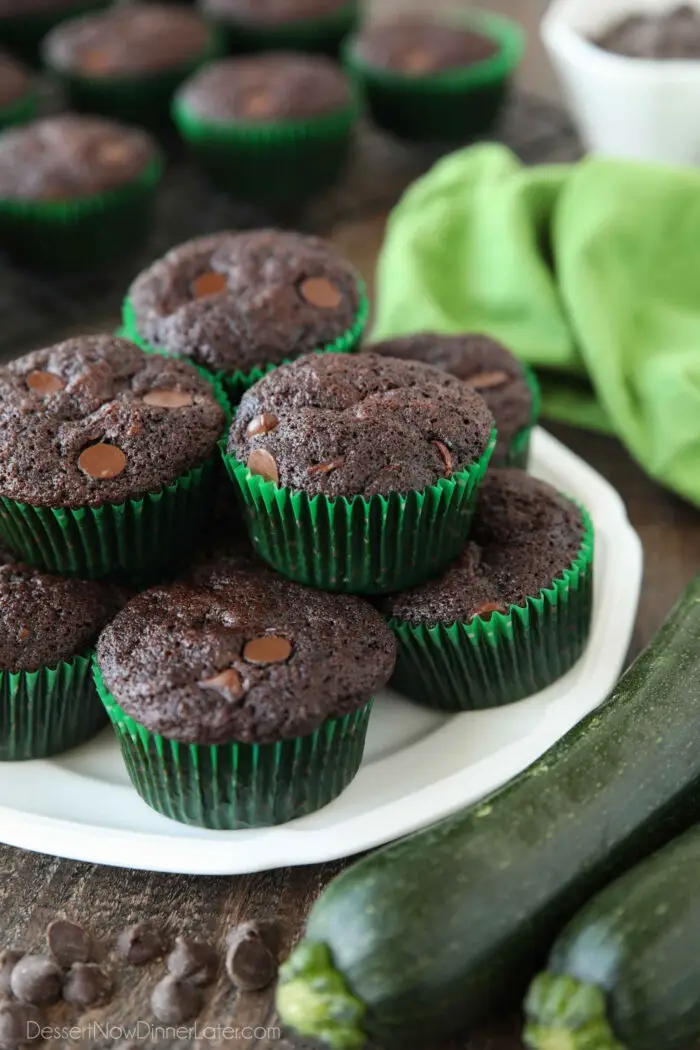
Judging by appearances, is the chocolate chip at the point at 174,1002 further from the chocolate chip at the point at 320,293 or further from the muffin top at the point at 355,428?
the chocolate chip at the point at 320,293

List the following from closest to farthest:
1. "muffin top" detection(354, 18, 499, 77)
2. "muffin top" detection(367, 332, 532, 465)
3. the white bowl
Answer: "muffin top" detection(367, 332, 532, 465)
the white bowl
"muffin top" detection(354, 18, 499, 77)

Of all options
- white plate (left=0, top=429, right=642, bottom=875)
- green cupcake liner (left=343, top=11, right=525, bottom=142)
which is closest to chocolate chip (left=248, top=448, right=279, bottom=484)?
white plate (left=0, top=429, right=642, bottom=875)

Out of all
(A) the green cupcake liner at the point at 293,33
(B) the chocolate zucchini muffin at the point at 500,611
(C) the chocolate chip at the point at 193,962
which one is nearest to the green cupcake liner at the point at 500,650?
(B) the chocolate zucchini muffin at the point at 500,611

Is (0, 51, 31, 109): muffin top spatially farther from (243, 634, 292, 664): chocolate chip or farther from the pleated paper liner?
(243, 634, 292, 664): chocolate chip

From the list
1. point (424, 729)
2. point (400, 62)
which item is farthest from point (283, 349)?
point (400, 62)

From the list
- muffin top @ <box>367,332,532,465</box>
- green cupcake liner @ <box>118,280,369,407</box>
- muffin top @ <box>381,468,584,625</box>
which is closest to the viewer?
muffin top @ <box>381,468,584,625</box>
